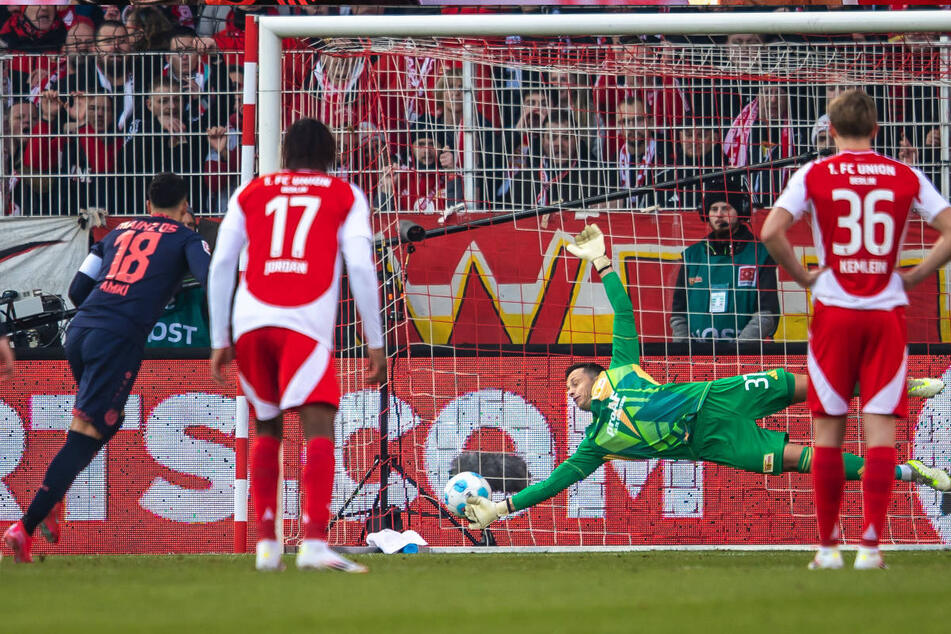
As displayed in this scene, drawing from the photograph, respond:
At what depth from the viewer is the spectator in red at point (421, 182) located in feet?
26.9

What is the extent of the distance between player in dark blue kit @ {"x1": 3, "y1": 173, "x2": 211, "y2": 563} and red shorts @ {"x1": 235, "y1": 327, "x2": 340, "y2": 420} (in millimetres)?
1526

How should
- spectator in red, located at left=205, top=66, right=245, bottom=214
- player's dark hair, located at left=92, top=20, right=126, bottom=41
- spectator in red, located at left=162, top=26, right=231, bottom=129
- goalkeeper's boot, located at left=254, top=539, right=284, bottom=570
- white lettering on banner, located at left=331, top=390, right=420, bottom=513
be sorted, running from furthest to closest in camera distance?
player's dark hair, located at left=92, top=20, right=126, bottom=41 → spectator in red, located at left=205, top=66, right=245, bottom=214 → spectator in red, located at left=162, top=26, right=231, bottom=129 → white lettering on banner, located at left=331, top=390, right=420, bottom=513 → goalkeeper's boot, located at left=254, top=539, right=284, bottom=570

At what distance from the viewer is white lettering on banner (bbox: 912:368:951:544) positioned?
7.87 m

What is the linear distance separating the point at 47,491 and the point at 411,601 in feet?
9.60

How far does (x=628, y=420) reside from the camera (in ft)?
22.4

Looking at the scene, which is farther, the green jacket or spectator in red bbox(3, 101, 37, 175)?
spectator in red bbox(3, 101, 37, 175)

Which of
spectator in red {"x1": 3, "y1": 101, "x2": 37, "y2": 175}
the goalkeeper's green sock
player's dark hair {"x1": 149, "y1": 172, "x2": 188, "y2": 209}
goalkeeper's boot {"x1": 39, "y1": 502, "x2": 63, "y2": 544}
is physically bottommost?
goalkeeper's boot {"x1": 39, "y1": 502, "x2": 63, "y2": 544}

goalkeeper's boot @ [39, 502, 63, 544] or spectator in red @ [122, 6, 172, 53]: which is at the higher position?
spectator in red @ [122, 6, 172, 53]

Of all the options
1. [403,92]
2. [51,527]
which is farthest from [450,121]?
[51,527]

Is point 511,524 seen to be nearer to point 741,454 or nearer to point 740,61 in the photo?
point 741,454

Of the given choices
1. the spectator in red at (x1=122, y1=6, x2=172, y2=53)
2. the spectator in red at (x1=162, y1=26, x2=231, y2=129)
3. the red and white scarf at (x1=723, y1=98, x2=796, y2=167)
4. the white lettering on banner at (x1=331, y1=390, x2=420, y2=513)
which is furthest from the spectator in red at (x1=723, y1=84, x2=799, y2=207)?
the spectator in red at (x1=122, y1=6, x2=172, y2=53)

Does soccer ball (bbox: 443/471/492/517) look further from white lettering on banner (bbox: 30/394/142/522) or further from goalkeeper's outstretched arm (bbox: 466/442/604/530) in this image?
white lettering on banner (bbox: 30/394/142/522)

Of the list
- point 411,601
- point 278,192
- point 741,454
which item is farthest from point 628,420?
point 411,601

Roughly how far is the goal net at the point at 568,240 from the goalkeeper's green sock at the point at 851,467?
106 cm
